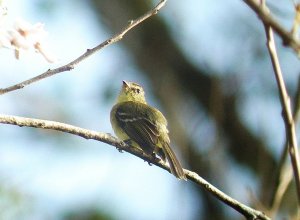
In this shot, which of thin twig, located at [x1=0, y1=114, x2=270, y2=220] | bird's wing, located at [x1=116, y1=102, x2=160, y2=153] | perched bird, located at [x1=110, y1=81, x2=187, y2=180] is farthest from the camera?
bird's wing, located at [x1=116, y1=102, x2=160, y2=153]

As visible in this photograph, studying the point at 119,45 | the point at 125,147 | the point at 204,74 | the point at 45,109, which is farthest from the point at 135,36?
the point at 125,147

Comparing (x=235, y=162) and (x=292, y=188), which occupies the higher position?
(x=235, y=162)

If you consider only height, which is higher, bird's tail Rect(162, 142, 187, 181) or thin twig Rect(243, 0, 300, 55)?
bird's tail Rect(162, 142, 187, 181)

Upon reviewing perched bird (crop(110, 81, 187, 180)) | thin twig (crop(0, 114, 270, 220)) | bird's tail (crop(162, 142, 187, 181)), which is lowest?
thin twig (crop(0, 114, 270, 220))

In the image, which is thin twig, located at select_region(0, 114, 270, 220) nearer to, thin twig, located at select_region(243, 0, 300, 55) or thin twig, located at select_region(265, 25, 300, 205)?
thin twig, located at select_region(265, 25, 300, 205)

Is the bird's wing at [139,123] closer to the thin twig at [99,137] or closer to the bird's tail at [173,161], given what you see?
the bird's tail at [173,161]

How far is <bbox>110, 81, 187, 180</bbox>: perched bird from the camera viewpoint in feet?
13.6

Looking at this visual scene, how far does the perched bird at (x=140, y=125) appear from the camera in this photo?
13.6 feet

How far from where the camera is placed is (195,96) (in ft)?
26.5

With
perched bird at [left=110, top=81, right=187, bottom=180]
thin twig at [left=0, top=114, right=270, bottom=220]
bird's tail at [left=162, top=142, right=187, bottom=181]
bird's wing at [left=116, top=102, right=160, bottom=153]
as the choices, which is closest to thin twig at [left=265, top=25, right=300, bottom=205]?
thin twig at [left=0, top=114, right=270, bottom=220]

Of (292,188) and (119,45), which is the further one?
(119,45)

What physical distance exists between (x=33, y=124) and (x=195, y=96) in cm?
571

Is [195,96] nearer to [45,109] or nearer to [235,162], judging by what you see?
[235,162]

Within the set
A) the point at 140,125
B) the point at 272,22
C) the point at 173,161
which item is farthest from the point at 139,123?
the point at 272,22
